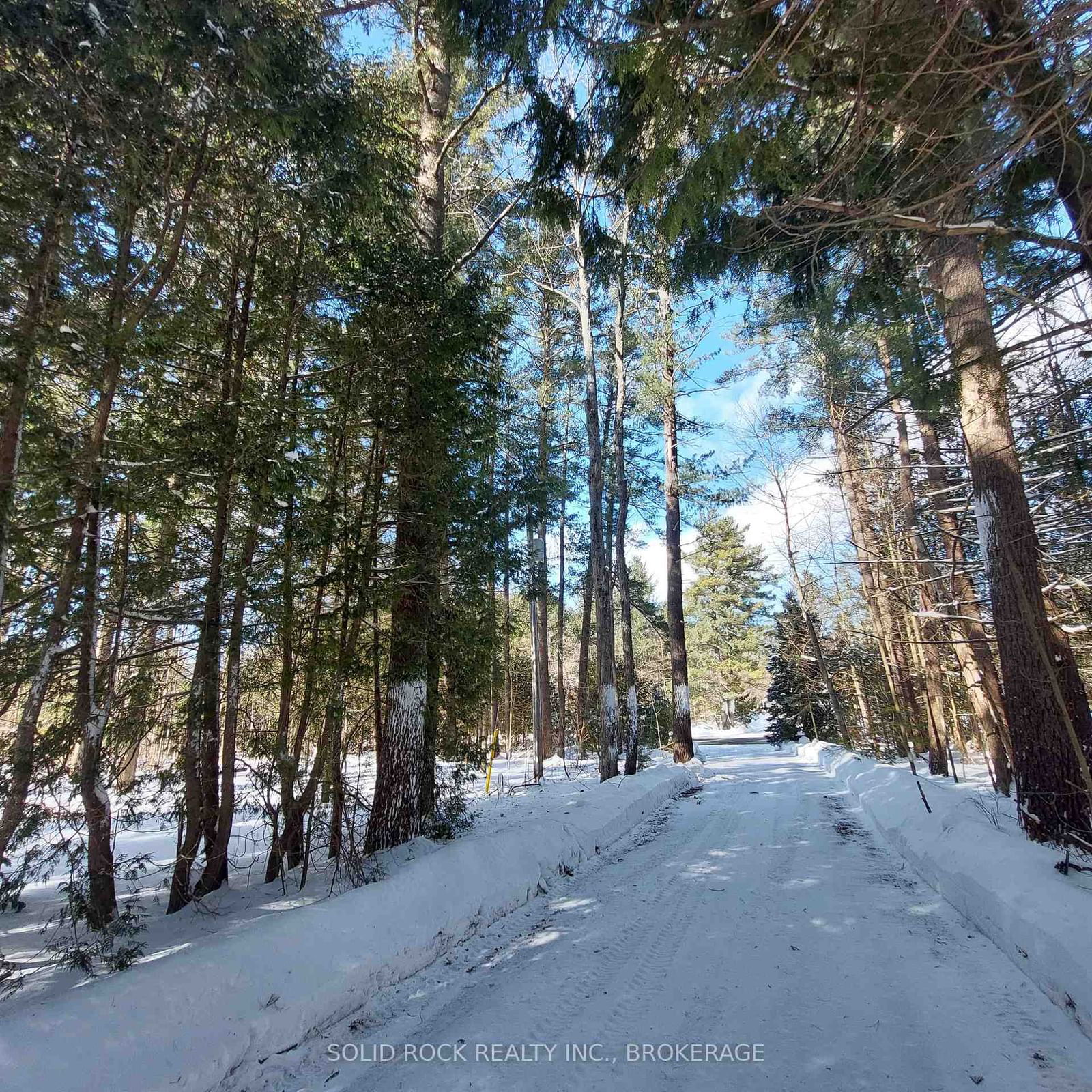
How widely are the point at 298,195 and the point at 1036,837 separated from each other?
24.0 feet

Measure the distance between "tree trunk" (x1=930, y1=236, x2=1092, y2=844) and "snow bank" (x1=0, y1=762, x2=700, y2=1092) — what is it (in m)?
3.92

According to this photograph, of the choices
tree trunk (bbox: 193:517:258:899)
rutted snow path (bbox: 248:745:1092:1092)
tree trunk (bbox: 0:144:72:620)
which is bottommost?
rutted snow path (bbox: 248:745:1092:1092)

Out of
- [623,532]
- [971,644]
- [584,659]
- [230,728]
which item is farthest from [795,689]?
[230,728]

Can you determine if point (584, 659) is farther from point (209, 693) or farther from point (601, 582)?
point (209, 693)

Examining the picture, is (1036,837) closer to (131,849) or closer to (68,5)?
(68,5)

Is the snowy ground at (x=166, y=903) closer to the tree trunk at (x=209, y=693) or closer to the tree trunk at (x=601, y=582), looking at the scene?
the tree trunk at (x=209, y=693)

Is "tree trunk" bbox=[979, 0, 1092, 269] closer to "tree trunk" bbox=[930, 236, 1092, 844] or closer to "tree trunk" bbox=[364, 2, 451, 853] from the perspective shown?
"tree trunk" bbox=[930, 236, 1092, 844]

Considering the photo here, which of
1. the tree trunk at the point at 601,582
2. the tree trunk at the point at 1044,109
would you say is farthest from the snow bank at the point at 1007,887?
the tree trunk at the point at 601,582

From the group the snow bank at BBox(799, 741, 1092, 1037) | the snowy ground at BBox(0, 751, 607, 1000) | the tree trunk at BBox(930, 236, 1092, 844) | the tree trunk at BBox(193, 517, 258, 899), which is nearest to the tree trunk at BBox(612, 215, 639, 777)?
the snowy ground at BBox(0, 751, 607, 1000)

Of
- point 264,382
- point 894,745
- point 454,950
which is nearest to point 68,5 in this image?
point 264,382

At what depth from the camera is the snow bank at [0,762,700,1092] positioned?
77.0 inches

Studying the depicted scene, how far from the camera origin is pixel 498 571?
6793 mm

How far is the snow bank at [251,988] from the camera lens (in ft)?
6.41

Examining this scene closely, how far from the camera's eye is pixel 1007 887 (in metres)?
3.40
